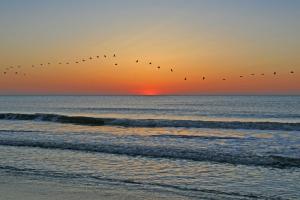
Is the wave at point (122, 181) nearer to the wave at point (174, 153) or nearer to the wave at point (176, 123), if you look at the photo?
the wave at point (174, 153)

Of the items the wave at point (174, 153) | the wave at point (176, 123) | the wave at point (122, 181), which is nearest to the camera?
the wave at point (122, 181)

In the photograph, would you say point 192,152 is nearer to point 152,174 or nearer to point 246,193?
point 152,174

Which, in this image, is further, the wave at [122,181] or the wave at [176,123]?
the wave at [176,123]

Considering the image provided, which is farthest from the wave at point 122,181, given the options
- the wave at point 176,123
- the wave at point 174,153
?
the wave at point 176,123

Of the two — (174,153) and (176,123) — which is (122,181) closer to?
(174,153)

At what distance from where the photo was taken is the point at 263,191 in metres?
11.4

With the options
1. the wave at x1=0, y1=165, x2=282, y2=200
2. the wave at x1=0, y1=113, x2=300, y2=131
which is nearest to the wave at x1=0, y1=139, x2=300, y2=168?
the wave at x1=0, y1=165, x2=282, y2=200

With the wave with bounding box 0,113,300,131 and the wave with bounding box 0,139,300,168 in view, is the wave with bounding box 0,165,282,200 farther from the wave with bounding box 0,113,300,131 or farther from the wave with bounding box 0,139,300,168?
the wave with bounding box 0,113,300,131

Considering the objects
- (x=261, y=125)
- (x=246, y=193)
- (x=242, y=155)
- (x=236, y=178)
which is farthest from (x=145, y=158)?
(x=261, y=125)

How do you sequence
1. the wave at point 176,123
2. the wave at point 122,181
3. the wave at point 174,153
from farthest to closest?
the wave at point 176,123
the wave at point 174,153
the wave at point 122,181

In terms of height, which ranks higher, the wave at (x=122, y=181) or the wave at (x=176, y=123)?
the wave at (x=122, y=181)

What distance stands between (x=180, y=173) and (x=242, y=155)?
4.86 meters

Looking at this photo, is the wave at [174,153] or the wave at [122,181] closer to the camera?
the wave at [122,181]

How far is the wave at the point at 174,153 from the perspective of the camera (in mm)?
16281
